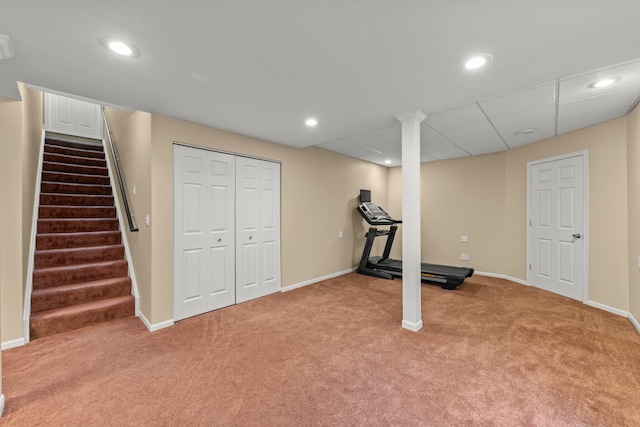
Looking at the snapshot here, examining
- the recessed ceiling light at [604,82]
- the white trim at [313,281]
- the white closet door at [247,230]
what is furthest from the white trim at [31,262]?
the recessed ceiling light at [604,82]

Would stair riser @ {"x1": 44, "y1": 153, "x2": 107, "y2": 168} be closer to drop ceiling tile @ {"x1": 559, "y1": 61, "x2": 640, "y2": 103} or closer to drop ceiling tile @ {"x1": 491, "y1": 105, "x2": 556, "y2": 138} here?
drop ceiling tile @ {"x1": 491, "y1": 105, "x2": 556, "y2": 138}

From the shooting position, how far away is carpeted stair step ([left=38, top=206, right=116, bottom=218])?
12.6ft

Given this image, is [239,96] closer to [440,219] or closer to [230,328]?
[230,328]

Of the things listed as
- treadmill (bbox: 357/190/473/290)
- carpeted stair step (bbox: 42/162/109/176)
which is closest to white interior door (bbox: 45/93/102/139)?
carpeted stair step (bbox: 42/162/109/176)

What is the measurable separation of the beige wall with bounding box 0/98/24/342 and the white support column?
3.82 meters

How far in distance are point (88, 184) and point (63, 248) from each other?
1.53 m

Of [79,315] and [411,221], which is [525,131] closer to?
[411,221]

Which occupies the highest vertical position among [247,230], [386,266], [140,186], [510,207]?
[140,186]

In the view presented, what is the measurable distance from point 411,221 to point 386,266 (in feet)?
8.33

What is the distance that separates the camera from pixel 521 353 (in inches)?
96.3

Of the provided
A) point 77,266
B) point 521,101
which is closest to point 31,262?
point 77,266

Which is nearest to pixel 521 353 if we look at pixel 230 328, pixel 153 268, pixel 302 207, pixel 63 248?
pixel 230 328

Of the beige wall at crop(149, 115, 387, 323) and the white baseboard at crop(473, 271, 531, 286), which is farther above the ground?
the beige wall at crop(149, 115, 387, 323)

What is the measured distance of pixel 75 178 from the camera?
4.58 metres
